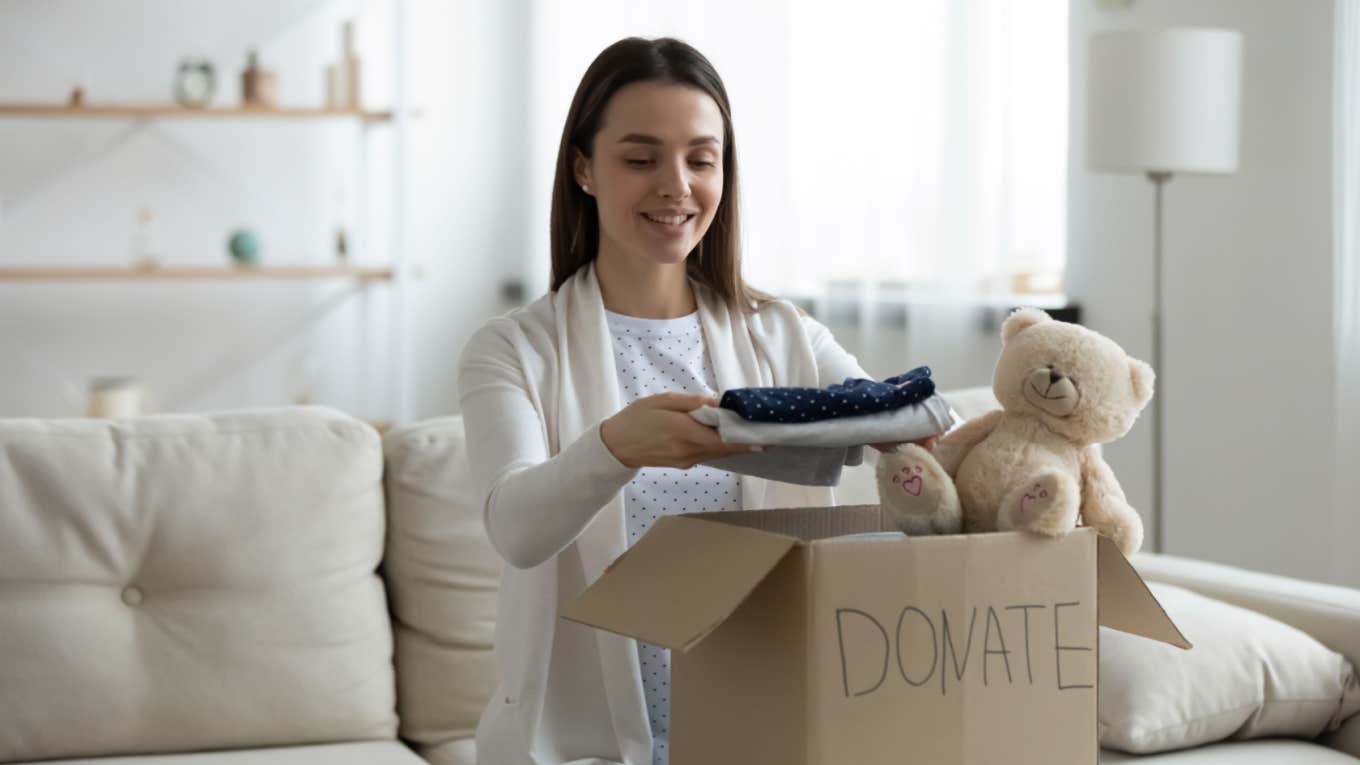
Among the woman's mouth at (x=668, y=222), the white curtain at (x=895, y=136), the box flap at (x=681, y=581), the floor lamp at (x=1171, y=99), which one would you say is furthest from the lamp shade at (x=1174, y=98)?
the box flap at (x=681, y=581)

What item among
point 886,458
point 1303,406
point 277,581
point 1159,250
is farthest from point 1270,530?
point 886,458

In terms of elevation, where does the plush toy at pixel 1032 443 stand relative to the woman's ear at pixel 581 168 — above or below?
below

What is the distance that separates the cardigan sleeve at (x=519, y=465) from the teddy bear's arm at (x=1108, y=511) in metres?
0.32

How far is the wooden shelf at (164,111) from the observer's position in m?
4.55

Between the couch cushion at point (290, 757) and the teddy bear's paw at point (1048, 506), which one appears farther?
the couch cushion at point (290, 757)

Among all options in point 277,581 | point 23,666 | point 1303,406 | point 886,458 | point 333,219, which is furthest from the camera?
point 333,219

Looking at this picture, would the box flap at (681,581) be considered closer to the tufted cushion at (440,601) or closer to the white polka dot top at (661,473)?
the white polka dot top at (661,473)

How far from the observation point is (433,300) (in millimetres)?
5352

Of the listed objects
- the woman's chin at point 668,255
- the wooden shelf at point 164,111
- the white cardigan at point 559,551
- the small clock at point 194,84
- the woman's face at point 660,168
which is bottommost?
the white cardigan at point 559,551

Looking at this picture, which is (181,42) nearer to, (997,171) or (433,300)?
(433,300)

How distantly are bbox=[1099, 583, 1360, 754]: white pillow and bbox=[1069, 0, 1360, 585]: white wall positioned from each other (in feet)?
3.32

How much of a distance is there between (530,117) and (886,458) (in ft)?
14.1

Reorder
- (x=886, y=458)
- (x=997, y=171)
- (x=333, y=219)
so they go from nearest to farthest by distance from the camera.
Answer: (x=886, y=458) → (x=997, y=171) → (x=333, y=219)

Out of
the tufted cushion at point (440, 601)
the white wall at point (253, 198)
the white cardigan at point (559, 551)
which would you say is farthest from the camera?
the white wall at point (253, 198)
